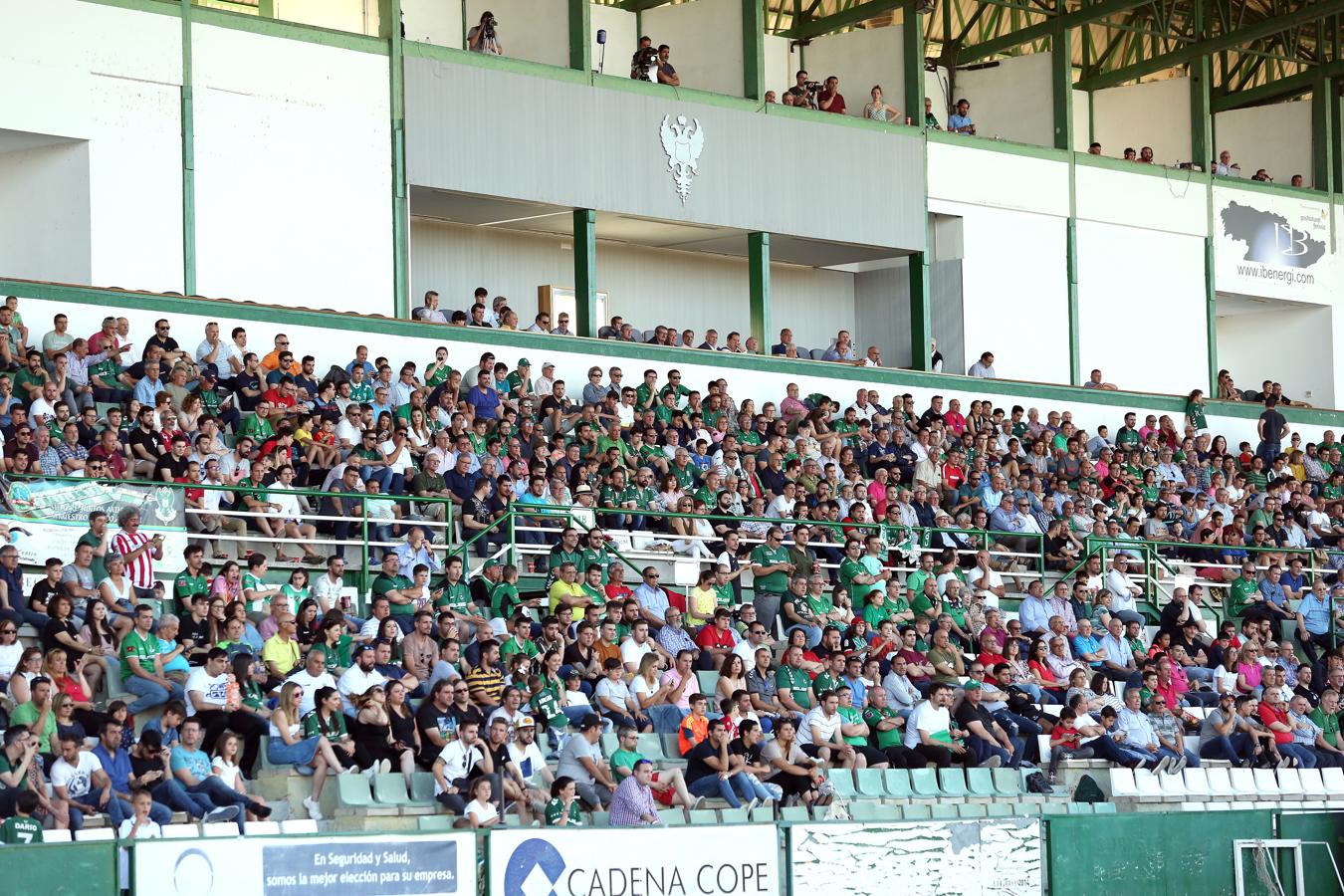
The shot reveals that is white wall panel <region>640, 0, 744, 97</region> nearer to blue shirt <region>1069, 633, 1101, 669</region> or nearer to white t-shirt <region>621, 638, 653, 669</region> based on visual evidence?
blue shirt <region>1069, 633, 1101, 669</region>

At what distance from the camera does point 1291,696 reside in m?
22.3

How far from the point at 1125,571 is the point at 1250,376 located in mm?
12976

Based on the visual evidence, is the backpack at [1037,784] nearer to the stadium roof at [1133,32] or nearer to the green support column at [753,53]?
the green support column at [753,53]

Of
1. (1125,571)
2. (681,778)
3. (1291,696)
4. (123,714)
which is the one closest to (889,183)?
(1125,571)

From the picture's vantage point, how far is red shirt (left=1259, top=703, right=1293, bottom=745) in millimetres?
21562

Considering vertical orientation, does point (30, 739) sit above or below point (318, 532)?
below

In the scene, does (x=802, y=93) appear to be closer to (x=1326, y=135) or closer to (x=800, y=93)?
(x=800, y=93)

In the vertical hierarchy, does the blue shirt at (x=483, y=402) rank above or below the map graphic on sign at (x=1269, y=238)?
below

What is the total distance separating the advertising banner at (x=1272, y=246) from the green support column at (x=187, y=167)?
59.7ft

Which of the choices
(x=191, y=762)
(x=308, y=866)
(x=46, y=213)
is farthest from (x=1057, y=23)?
(x=308, y=866)

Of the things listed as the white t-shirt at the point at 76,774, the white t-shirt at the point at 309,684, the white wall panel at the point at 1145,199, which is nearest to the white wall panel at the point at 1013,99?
the white wall panel at the point at 1145,199

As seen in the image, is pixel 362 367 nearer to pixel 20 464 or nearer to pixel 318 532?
pixel 318 532

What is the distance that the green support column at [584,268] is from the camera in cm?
2717

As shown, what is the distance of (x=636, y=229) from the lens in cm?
2922
